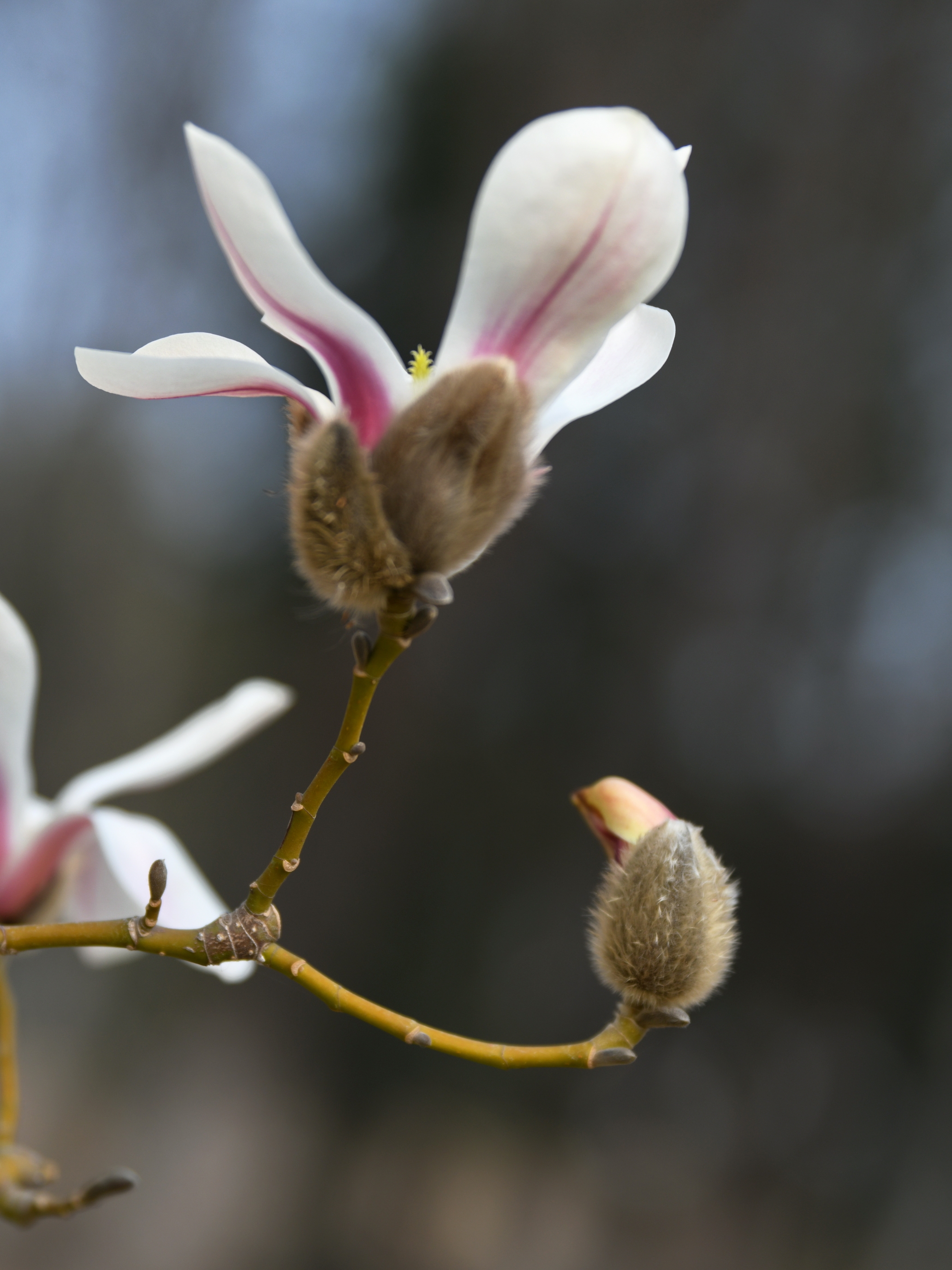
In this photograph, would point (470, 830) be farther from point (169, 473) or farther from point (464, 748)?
point (169, 473)

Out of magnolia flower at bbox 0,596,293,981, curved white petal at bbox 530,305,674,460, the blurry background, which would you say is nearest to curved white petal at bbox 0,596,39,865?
magnolia flower at bbox 0,596,293,981

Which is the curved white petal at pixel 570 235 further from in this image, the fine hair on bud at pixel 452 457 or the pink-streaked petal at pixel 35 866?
the pink-streaked petal at pixel 35 866

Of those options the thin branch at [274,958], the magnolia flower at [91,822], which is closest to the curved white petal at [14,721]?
the magnolia flower at [91,822]

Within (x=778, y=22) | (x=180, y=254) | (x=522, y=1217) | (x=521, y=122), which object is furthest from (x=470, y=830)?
(x=778, y=22)

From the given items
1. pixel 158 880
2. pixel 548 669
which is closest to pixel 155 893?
pixel 158 880

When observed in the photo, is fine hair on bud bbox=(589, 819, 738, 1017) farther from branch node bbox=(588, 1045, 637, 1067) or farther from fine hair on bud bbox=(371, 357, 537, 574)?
fine hair on bud bbox=(371, 357, 537, 574)

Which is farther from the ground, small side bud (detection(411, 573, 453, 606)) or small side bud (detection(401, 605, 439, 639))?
small side bud (detection(411, 573, 453, 606))
